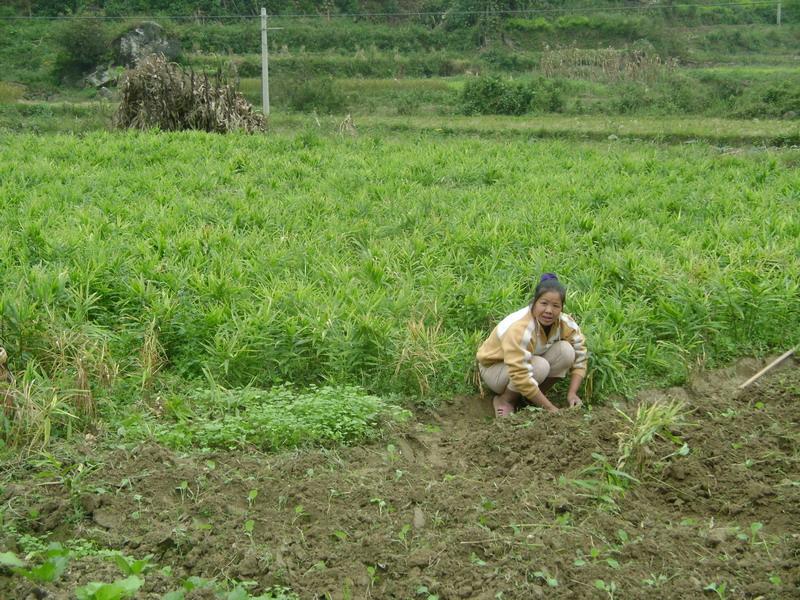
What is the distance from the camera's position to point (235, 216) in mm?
8398

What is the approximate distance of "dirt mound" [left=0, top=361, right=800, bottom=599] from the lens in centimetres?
342

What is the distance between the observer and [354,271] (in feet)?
23.0

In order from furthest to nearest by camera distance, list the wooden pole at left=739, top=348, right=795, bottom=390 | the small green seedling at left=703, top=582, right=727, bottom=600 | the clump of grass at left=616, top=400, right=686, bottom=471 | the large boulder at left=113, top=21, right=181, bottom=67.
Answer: the large boulder at left=113, top=21, right=181, bottom=67 → the wooden pole at left=739, top=348, right=795, bottom=390 → the clump of grass at left=616, top=400, right=686, bottom=471 → the small green seedling at left=703, top=582, right=727, bottom=600

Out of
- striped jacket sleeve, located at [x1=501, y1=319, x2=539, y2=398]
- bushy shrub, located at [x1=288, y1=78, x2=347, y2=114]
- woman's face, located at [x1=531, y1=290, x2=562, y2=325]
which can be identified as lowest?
striped jacket sleeve, located at [x1=501, y1=319, x2=539, y2=398]

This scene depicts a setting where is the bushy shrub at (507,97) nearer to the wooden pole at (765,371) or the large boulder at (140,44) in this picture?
the large boulder at (140,44)

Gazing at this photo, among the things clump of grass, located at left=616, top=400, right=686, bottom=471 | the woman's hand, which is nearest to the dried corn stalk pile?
the woman's hand

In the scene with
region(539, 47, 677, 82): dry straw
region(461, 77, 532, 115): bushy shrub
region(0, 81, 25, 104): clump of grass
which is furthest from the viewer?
region(539, 47, 677, 82): dry straw

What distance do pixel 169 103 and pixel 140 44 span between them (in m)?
19.8

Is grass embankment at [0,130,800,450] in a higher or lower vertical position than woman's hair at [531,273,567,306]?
lower

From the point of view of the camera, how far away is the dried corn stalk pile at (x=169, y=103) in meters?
16.0

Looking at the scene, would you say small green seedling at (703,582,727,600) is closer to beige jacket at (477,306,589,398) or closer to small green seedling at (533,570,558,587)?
small green seedling at (533,570,558,587)

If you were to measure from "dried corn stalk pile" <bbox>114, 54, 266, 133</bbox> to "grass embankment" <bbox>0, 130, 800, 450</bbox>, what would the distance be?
5094 millimetres

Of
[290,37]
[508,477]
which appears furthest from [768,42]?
[508,477]

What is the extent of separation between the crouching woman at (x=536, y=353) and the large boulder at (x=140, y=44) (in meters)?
30.8
